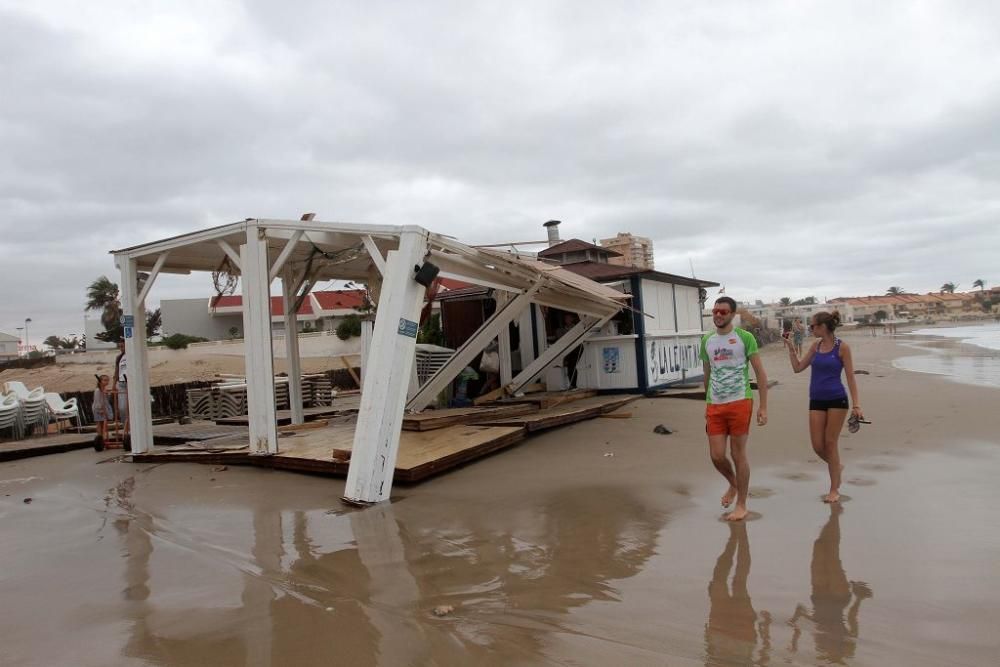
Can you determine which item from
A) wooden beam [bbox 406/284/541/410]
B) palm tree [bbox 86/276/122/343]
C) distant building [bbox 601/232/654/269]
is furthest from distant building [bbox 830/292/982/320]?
wooden beam [bbox 406/284/541/410]

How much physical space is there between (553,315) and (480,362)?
2056 mm

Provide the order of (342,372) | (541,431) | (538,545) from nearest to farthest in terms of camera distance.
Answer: (538,545) → (541,431) → (342,372)

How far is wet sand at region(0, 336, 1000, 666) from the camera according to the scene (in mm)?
3037

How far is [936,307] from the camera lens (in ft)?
436

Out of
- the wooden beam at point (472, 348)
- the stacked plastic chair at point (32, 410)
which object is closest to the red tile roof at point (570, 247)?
the wooden beam at point (472, 348)

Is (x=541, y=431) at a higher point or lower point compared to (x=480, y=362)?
lower

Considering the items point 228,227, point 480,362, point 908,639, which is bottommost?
point 908,639

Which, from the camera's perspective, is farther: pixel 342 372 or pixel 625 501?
pixel 342 372

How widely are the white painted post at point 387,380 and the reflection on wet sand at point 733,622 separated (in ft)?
10.5

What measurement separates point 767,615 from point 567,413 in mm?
6824

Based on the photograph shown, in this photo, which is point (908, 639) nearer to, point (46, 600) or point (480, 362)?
point (46, 600)

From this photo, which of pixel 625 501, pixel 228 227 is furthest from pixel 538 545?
pixel 228 227

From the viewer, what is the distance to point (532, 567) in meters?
4.11

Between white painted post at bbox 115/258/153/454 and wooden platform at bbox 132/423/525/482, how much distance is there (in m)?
0.33
